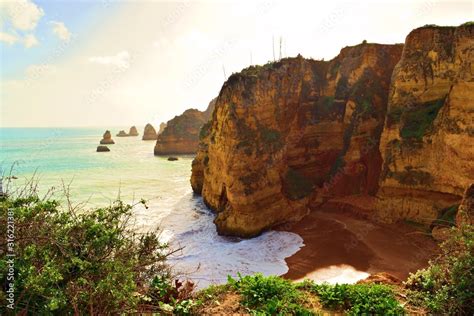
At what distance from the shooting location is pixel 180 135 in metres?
78.4

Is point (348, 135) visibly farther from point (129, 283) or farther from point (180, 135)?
point (180, 135)

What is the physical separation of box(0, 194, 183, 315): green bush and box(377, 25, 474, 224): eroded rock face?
18.6m

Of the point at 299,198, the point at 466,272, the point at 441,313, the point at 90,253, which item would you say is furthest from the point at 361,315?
the point at 299,198

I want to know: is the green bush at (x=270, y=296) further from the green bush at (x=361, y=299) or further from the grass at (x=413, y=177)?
the grass at (x=413, y=177)

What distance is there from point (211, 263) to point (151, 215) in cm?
1191

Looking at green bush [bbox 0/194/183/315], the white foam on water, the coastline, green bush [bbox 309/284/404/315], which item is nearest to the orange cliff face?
the white foam on water

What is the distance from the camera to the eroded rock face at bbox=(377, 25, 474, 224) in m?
18.2

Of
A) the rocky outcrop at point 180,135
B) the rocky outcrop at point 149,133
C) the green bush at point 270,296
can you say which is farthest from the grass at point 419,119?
the rocky outcrop at point 149,133

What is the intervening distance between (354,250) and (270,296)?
12.3m

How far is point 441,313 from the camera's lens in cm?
683

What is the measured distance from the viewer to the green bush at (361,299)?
7.07 meters

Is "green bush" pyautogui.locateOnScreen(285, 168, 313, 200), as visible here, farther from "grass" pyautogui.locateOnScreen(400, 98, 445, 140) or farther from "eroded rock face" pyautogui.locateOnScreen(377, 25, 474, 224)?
"grass" pyautogui.locateOnScreen(400, 98, 445, 140)

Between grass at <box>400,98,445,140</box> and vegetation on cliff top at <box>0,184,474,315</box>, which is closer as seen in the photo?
vegetation on cliff top at <box>0,184,474,315</box>

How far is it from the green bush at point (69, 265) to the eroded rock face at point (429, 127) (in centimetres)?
1864
